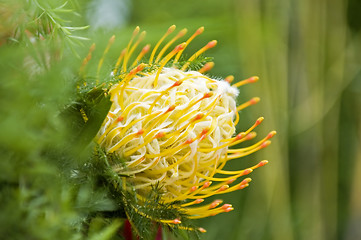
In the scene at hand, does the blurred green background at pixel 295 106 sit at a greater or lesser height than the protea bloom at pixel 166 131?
lesser

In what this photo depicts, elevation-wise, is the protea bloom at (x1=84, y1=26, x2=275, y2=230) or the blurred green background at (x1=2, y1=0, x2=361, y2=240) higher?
the protea bloom at (x1=84, y1=26, x2=275, y2=230)

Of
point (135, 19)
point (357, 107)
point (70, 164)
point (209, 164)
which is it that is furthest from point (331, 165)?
point (70, 164)

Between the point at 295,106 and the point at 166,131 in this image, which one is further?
the point at 295,106

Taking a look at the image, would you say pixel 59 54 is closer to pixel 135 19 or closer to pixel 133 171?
pixel 133 171

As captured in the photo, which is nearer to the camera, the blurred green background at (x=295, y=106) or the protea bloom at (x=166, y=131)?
the protea bloom at (x=166, y=131)

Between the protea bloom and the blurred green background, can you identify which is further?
the blurred green background
